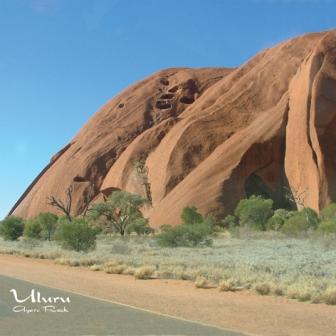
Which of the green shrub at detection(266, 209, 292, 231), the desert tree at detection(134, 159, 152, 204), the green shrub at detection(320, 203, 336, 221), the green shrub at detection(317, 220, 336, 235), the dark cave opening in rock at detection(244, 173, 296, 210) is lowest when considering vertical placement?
the green shrub at detection(317, 220, 336, 235)

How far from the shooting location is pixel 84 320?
10.3 metres

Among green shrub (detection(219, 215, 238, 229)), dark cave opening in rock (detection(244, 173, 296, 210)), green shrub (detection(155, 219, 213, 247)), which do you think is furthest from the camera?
dark cave opening in rock (detection(244, 173, 296, 210))

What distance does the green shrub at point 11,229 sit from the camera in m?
55.8

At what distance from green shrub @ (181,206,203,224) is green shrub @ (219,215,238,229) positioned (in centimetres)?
254

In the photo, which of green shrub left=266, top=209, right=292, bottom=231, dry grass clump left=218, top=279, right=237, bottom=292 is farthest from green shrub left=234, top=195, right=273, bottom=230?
dry grass clump left=218, top=279, right=237, bottom=292

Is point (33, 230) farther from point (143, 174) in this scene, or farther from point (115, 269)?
point (115, 269)

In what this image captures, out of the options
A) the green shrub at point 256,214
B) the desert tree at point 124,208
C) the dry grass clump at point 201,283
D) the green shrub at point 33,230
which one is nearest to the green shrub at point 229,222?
the green shrub at point 256,214

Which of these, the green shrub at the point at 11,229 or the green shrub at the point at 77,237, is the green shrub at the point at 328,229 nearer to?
the green shrub at the point at 77,237

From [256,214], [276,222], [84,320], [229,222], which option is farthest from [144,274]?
[229,222]

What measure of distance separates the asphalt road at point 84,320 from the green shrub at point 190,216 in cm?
3993

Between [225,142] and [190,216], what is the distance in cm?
1428

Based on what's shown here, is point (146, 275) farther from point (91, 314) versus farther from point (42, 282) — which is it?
point (91, 314)

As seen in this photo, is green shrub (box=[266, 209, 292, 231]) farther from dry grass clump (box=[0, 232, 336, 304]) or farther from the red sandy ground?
the red sandy ground

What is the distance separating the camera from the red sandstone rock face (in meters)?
59.9
